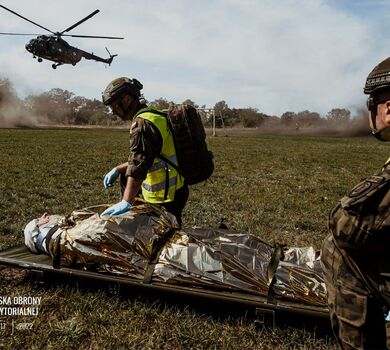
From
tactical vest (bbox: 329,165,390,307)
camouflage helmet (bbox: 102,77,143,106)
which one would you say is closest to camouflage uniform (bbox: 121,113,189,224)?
camouflage helmet (bbox: 102,77,143,106)

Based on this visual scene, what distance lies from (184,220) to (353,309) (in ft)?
17.7

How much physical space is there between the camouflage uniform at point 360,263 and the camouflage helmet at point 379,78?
1.54 feet

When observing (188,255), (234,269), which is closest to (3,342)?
(188,255)

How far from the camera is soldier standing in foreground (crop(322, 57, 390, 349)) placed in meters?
2.10

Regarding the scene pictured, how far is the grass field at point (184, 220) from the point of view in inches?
139

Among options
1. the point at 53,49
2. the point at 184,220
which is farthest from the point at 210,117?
the point at 184,220

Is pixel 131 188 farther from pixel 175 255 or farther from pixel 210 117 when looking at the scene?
pixel 210 117

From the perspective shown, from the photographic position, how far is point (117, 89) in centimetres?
441

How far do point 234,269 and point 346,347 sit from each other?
54.6 inches

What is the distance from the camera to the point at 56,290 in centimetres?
421

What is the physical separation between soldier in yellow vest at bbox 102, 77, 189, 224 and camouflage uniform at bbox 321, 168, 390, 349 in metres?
2.26

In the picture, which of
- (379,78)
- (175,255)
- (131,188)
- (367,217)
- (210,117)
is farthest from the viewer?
(210,117)

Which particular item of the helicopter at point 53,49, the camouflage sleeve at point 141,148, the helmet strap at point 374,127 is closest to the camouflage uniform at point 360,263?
the helmet strap at point 374,127

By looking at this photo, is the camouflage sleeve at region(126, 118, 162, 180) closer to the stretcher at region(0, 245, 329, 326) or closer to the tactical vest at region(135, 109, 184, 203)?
the tactical vest at region(135, 109, 184, 203)
